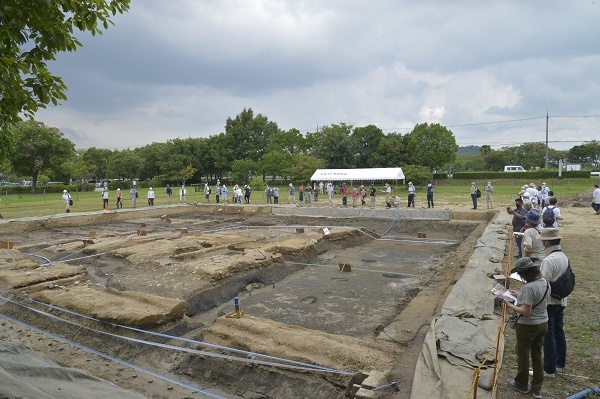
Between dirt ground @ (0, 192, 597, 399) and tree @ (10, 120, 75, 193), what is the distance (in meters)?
29.7

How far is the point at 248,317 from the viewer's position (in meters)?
7.37

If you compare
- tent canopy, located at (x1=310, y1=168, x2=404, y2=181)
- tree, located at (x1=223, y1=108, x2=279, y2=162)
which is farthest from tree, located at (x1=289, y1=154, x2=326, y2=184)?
tree, located at (x1=223, y1=108, x2=279, y2=162)

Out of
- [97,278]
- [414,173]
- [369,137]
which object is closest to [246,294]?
[97,278]

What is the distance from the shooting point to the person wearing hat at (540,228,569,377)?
463 cm

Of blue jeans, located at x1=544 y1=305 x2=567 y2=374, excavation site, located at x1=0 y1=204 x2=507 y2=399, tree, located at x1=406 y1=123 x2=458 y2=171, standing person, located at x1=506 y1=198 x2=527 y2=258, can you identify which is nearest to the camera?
blue jeans, located at x1=544 y1=305 x2=567 y2=374

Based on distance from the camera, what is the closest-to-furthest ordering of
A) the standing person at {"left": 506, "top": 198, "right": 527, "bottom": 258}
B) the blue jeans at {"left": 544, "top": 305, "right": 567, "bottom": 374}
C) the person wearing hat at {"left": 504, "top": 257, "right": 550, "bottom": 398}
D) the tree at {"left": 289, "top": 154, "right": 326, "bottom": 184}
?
the person wearing hat at {"left": 504, "top": 257, "right": 550, "bottom": 398}, the blue jeans at {"left": 544, "top": 305, "right": 567, "bottom": 374}, the standing person at {"left": 506, "top": 198, "right": 527, "bottom": 258}, the tree at {"left": 289, "top": 154, "right": 326, "bottom": 184}

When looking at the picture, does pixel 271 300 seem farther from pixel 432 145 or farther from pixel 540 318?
pixel 432 145

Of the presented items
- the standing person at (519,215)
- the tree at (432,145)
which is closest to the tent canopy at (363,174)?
the tree at (432,145)

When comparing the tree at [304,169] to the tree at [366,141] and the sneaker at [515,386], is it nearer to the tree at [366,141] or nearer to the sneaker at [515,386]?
the tree at [366,141]

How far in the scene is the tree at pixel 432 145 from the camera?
4615cm

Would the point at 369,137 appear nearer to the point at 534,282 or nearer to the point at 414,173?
the point at 414,173

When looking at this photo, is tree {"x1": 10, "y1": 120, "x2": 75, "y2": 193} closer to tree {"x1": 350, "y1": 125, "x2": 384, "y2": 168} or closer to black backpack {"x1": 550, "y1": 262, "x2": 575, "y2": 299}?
tree {"x1": 350, "y1": 125, "x2": 384, "y2": 168}

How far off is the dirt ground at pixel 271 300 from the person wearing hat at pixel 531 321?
0.28 metres

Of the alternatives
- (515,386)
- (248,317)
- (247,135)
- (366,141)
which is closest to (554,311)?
(515,386)
